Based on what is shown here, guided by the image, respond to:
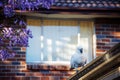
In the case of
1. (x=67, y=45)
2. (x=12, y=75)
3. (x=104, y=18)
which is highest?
(x=104, y=18)

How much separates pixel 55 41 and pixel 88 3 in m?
1.29

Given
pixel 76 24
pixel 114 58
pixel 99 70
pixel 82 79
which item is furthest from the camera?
pixel 76 24

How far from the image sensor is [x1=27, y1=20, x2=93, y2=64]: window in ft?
30.5

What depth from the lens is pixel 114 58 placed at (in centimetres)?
380

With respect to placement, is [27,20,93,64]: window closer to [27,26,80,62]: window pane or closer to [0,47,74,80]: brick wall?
[27,26,80,62]: window pane

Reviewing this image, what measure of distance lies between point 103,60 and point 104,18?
563cm

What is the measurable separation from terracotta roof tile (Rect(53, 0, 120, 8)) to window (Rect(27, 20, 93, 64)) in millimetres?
528

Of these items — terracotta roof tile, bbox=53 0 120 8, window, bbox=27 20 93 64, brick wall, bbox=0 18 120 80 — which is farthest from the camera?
window, bbox=27 20 93 64

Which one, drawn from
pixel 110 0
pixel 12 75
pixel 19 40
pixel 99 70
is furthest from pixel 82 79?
pixel 110 0

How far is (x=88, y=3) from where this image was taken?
30.8 feet

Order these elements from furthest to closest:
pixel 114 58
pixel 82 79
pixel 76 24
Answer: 1. pixel 76 24
2. pixel 82 79
3. pixel 114 58

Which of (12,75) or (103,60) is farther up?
(103,60)

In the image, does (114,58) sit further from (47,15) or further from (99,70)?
(47,15)

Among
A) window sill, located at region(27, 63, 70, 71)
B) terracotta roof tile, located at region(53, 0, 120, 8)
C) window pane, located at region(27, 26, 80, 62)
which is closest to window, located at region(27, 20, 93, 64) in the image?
window pane, located at region(27, 26, 80, 62)
